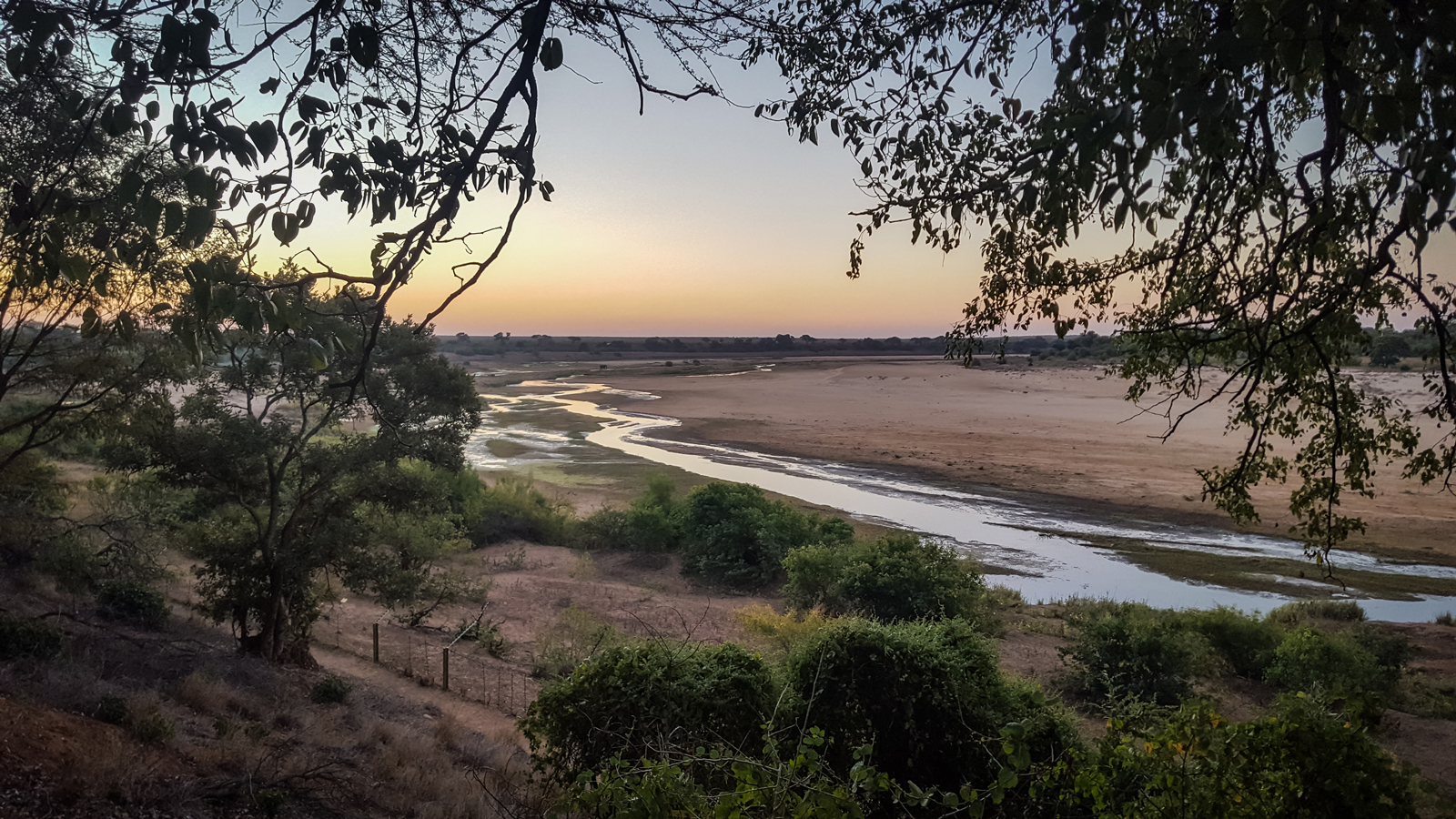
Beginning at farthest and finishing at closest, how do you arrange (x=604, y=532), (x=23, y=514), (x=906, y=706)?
(x=604, y=532)
(x=23, y=514)
(x=906, y=706)

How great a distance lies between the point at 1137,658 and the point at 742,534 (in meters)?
12.9

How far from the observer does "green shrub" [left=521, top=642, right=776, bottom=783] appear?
6.62 m

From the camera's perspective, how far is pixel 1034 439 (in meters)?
41.2

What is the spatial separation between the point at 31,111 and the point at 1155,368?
35.9ft

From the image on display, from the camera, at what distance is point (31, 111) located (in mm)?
8219

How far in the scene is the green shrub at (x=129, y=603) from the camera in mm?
14219

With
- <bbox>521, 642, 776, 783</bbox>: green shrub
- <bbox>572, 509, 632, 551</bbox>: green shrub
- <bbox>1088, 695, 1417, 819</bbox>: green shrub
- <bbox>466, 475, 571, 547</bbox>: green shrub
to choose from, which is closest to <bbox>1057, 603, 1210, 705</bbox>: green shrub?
<bbox>521, 642, 776, 783</bbox>: green shrub

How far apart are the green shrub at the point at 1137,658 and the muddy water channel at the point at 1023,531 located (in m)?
5.51

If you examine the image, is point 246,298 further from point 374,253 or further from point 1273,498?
point 1273,498

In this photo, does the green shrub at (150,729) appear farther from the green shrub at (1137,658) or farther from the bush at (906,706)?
the green shrub at (1137,658)

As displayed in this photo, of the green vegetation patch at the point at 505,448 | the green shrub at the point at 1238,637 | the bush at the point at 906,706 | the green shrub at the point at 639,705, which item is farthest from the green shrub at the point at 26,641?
the green vegetation patch at the point at 505,448

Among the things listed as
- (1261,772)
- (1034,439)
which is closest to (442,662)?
(1261,772)

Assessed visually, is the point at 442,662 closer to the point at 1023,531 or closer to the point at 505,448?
the point at 1023,531

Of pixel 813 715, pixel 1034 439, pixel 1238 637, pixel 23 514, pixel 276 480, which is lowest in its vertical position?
pixel 1238 637
